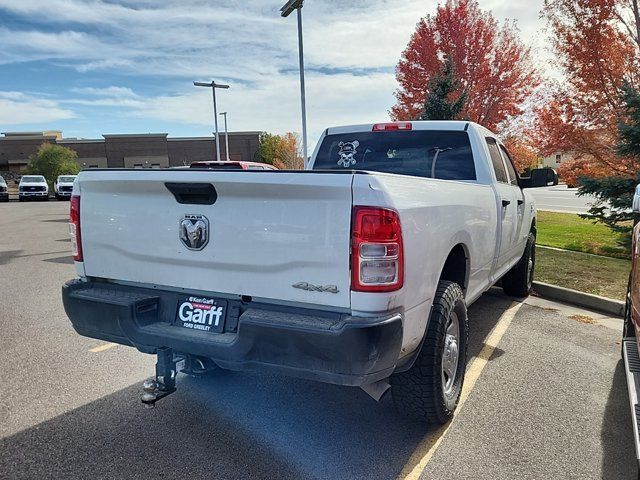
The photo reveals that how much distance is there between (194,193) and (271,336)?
3.01 feet

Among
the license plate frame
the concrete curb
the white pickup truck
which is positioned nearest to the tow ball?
the white pickup truck

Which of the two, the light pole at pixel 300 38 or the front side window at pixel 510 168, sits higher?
the light pole at pixel 300 38

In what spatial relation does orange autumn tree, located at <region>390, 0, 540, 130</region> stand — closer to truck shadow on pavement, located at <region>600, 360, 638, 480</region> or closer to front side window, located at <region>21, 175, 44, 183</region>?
truck shadow on pavement, located at <region>600, 360, 638, 480</region>

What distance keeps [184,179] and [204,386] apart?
6.07ft

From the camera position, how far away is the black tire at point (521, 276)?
637 cm

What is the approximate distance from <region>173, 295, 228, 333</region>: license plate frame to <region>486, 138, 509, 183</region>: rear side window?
125 inches

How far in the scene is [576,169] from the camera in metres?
11.6

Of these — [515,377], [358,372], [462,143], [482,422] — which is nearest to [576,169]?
[462,143]

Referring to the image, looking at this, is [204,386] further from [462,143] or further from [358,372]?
[462,143]

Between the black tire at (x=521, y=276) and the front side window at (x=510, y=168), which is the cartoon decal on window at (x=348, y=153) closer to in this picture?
the front side window at (x=510, y=168)

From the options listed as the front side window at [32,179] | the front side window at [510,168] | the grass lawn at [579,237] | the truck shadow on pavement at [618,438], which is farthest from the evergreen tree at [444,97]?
the front side window at [32,179]

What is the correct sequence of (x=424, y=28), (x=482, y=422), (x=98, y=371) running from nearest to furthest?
(x=482, y=422)
(x=98, y=371)
(x=424, y=28)

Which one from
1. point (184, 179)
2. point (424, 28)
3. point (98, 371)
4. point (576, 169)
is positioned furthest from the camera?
point (424, 28)

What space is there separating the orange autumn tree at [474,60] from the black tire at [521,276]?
999 cm
